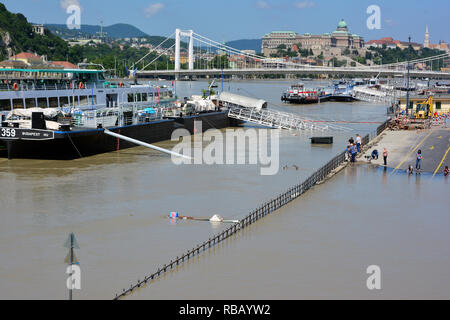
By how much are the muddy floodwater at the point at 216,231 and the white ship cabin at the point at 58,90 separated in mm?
4751

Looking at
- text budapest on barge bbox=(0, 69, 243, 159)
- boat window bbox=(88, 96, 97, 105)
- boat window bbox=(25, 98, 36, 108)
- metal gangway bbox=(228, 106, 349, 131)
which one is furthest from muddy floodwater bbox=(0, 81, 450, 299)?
metal gangway bbox=(228, 106, 349, 131)

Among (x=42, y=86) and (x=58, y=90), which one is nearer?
(x=42, y=86)

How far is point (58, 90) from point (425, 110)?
30862 mm

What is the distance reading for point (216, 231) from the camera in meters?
18.8

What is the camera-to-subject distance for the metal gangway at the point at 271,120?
5022 cm

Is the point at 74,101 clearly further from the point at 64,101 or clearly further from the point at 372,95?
the point at 372,95

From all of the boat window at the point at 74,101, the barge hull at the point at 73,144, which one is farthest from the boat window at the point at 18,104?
the boat window at the point at 74,101

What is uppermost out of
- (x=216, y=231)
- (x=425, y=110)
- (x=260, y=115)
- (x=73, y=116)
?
(x=73, y=116)

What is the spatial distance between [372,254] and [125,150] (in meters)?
21.0

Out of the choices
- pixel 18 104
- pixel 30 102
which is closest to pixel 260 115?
pixel 30 102

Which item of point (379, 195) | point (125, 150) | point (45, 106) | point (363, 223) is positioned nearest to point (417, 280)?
point (363, 223)

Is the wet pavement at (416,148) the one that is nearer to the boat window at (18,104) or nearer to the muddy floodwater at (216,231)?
the muddy floodwater at (216,231)

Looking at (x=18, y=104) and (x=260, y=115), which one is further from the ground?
(x=18, y=104)

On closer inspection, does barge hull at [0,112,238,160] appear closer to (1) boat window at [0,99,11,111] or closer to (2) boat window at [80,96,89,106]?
(1) boat window at [0,99,11,111]
